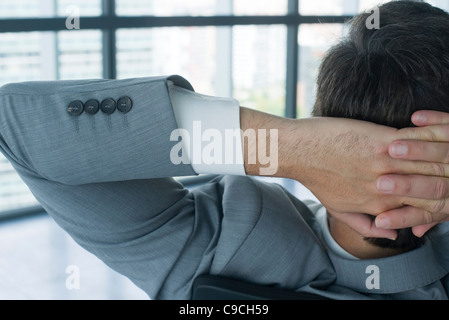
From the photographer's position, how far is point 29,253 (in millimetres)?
3463

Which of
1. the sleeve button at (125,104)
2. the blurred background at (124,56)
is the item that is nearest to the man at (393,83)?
the sleeve button at (125,104)

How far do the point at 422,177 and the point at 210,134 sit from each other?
0.36m

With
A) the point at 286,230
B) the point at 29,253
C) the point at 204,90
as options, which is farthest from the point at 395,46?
the point at 204,90

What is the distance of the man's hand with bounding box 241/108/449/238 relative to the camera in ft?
3.56

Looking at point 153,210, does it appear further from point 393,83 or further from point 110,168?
point 393,83

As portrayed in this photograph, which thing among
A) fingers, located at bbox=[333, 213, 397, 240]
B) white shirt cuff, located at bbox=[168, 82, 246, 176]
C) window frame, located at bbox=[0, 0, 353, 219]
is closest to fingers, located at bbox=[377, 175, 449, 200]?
fingers, located at bbox=[333, 213, 397, 240]

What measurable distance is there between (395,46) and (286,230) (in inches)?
15.5

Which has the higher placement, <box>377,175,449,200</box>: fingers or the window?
the window

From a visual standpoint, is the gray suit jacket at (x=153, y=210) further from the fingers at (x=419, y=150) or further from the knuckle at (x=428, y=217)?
the fingers at (x=419, y=150)

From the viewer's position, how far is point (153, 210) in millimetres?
1249

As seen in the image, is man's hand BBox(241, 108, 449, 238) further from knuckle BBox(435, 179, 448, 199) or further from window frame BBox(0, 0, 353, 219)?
window frame BBox(0, 0, 353, 219)

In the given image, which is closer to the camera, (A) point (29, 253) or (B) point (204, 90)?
(A) point (29, 253)

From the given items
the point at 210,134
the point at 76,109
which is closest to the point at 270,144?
the point at 210,134
